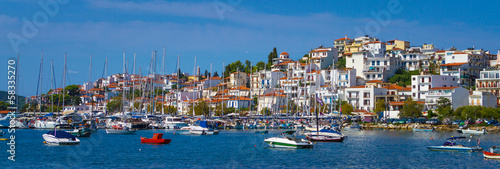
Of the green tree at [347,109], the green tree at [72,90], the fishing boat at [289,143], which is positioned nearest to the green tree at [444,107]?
the green tree at [347,109]

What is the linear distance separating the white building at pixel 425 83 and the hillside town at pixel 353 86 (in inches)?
6.6

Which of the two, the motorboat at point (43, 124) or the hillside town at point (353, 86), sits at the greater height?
the hillside town at point (353, 86)

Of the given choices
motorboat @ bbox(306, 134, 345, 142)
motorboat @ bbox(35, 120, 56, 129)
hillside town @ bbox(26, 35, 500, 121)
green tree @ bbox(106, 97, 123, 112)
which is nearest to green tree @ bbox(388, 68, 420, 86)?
hillside town @ bbox(26, 35, 500, 121)

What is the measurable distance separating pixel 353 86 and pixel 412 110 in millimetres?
21175

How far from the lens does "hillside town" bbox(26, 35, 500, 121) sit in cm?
9144

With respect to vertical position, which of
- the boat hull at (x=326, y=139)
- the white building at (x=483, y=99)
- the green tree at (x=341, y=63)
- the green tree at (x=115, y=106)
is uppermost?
the green tree at (x=341, y=63)

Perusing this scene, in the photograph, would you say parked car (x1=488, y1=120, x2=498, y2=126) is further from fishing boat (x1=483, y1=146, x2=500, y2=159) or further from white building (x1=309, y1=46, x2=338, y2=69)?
white building (x1=309, y1=46, x2=338, y2=69)

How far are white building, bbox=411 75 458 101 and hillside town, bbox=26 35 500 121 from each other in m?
0.17

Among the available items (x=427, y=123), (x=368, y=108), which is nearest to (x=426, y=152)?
(x=427, y=123)

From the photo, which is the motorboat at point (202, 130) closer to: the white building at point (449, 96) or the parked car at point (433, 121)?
the parked car at point (433, 121)

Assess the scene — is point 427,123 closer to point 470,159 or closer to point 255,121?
point 255,121

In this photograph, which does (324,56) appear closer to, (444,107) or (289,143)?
(444,107)

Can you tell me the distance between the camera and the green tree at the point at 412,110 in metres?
88.4

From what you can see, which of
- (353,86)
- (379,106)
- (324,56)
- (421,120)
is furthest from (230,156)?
(324,56)
